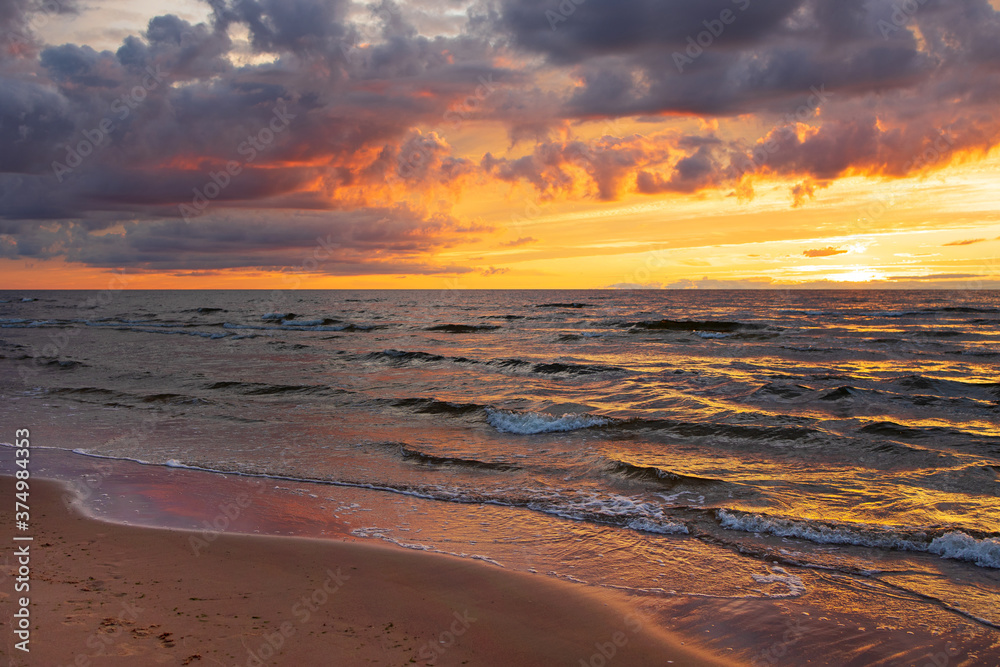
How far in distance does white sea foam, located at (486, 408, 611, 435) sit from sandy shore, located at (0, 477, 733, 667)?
304 inches

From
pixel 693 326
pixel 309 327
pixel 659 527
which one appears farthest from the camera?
pixel 309 327

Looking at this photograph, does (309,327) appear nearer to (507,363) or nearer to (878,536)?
(507,363)

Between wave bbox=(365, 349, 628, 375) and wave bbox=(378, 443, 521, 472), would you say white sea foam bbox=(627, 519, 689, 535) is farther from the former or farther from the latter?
wave bbox=(365, 349, 628, 375)

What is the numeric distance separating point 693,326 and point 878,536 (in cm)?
4122

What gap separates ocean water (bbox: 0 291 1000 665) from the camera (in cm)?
661

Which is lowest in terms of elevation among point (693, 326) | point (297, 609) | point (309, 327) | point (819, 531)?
point (819, 531)

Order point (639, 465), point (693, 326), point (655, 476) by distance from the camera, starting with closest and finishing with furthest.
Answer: point (655, 476) < point (639, 465) < point (693, 326)

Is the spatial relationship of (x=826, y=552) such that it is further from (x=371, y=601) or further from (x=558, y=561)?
(x=371, y=601)

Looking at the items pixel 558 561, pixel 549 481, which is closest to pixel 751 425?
pixel 549 481

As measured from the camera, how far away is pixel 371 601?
598 centimetres

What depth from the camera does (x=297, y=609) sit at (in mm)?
5656

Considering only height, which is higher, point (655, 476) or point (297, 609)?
point (297, 609)

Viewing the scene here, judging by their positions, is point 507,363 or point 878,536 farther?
point 507,363
